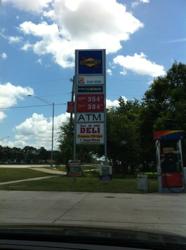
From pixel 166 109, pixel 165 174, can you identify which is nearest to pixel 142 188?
pixel 165 174

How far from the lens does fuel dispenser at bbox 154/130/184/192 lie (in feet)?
75.3

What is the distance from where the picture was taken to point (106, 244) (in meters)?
2.80

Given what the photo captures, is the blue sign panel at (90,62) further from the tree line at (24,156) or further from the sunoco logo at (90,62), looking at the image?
the tree line at (24,156)

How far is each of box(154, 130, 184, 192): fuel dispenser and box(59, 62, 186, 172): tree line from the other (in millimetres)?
22947

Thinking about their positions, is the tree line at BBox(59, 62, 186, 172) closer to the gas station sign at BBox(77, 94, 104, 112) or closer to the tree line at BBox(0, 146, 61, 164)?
the gas station sign at BBox(77, 94, 104, 112)

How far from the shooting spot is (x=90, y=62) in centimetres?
2822

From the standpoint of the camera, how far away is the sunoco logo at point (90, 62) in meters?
28.2

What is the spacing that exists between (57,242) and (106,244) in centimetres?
27

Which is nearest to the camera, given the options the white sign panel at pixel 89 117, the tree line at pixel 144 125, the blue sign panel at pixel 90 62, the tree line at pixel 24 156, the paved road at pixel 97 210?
the paved road at pixel 97 210

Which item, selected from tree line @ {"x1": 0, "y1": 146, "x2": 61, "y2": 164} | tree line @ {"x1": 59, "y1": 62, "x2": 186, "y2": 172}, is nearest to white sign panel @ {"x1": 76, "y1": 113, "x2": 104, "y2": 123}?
tree line @ {"x1": 59, "y1": 62, "x2": 186, "y2": 172}

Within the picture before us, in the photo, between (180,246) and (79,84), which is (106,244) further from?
(79,84)

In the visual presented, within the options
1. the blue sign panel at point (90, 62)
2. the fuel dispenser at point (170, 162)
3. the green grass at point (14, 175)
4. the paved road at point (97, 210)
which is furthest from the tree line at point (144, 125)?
the paved road at point (97, 210)

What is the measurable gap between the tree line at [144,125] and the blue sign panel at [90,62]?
17821 millimetres

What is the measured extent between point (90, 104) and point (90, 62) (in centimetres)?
239
